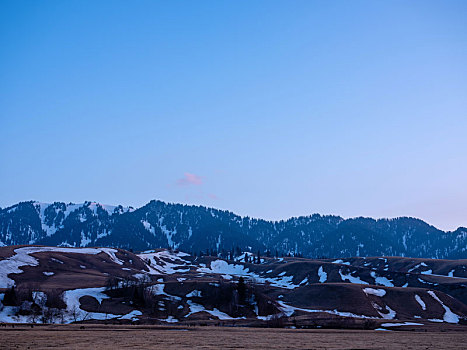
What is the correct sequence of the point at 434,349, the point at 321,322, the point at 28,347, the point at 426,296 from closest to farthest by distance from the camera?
the point at 28,347 → the point at 434,349 → the point at 321,322 → the point at 426,296

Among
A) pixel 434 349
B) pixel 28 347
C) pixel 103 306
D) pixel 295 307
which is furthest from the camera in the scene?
pixel 295 307

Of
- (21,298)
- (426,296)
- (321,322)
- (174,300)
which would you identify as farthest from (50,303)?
(426,296)

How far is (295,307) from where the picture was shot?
5915 inches

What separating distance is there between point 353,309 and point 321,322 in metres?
54.0

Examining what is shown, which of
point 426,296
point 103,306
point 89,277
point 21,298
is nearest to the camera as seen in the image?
point 21,298

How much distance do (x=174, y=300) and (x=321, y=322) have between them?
59990 millimetres

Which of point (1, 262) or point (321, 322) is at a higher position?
point (1, 262)

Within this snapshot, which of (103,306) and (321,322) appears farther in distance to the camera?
(103,306)

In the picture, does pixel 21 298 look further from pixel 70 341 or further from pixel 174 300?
pixel 70 341

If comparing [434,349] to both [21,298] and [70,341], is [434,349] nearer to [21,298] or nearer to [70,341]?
[70,341]

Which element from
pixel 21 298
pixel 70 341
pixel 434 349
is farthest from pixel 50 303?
pixel 434 349

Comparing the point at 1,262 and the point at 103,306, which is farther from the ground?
the point at 1,262

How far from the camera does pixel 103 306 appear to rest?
126438 mm

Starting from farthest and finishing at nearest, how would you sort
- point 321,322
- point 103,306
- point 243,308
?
point 243,308 < point 103,306 < point 321,322
